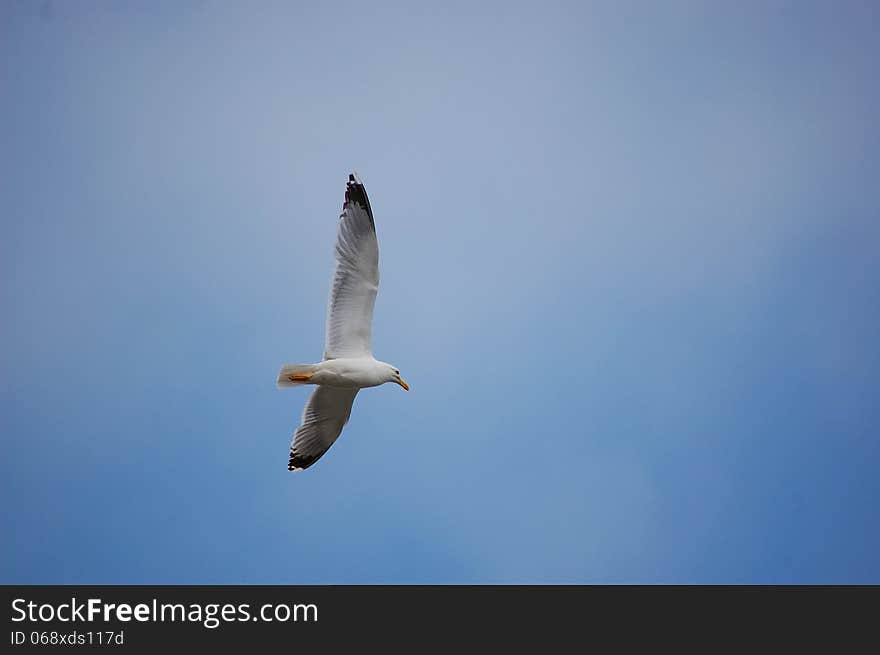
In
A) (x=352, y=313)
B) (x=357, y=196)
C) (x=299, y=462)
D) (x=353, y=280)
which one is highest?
(x=357, y=196)

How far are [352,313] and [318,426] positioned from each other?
1.38m

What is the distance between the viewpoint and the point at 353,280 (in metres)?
6.56

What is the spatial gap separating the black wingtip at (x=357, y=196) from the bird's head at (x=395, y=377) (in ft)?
4.23

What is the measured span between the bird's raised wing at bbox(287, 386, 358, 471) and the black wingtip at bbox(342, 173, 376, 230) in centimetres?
177

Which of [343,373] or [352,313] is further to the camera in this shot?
[352,313]

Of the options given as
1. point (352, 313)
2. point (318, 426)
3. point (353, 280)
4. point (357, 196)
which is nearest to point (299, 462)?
point (318, 426)

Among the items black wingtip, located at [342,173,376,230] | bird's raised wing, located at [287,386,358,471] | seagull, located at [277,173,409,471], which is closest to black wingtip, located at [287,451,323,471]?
bird's raised wing, located at [287,386,358,471]

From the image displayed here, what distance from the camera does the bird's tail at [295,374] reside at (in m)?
6.28

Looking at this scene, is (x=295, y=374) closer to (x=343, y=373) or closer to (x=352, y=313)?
(x=343, y=373)

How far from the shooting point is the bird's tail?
628cm

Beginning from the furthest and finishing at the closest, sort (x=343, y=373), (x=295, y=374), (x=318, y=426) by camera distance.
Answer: (x=318, y=426)
(x=343, y=373)
(x=295, y=374)
